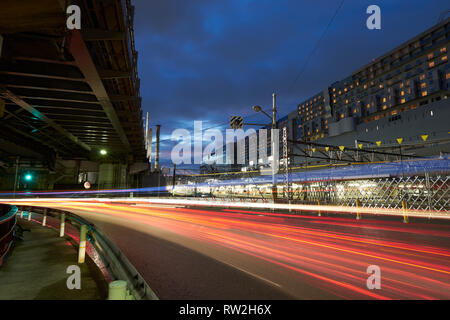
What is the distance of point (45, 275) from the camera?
19.2ft

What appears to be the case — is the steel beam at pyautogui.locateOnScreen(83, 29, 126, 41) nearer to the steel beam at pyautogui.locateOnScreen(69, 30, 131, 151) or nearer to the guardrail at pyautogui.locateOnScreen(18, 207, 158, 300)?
the steel beam at pyautogui.locateOnScreen(69, 30, 131, 151)

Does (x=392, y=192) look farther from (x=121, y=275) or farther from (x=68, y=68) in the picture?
(x=68, y=68)

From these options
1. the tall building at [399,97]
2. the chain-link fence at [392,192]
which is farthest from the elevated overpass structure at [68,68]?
the tall building at [399,97]

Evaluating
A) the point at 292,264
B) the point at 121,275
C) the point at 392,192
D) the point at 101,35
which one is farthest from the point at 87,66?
the point at 392,192

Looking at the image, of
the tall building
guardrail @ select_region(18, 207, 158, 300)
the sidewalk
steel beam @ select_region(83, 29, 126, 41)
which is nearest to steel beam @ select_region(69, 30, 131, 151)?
steel beam @ select_region(83, 29, 126, 41)

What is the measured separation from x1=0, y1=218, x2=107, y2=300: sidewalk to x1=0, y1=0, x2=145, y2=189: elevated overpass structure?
198 inches

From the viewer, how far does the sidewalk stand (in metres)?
4.79

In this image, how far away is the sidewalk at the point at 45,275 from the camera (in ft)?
15.7

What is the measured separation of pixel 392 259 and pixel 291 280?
314 centimetres

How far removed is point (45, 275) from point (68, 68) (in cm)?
1037

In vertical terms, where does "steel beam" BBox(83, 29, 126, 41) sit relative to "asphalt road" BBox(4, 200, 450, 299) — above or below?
above

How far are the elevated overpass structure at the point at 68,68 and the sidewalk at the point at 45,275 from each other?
16.5ft

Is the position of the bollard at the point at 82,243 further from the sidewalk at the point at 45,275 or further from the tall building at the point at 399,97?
the tall building at the point at 399,97

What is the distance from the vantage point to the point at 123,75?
41.7 feet
